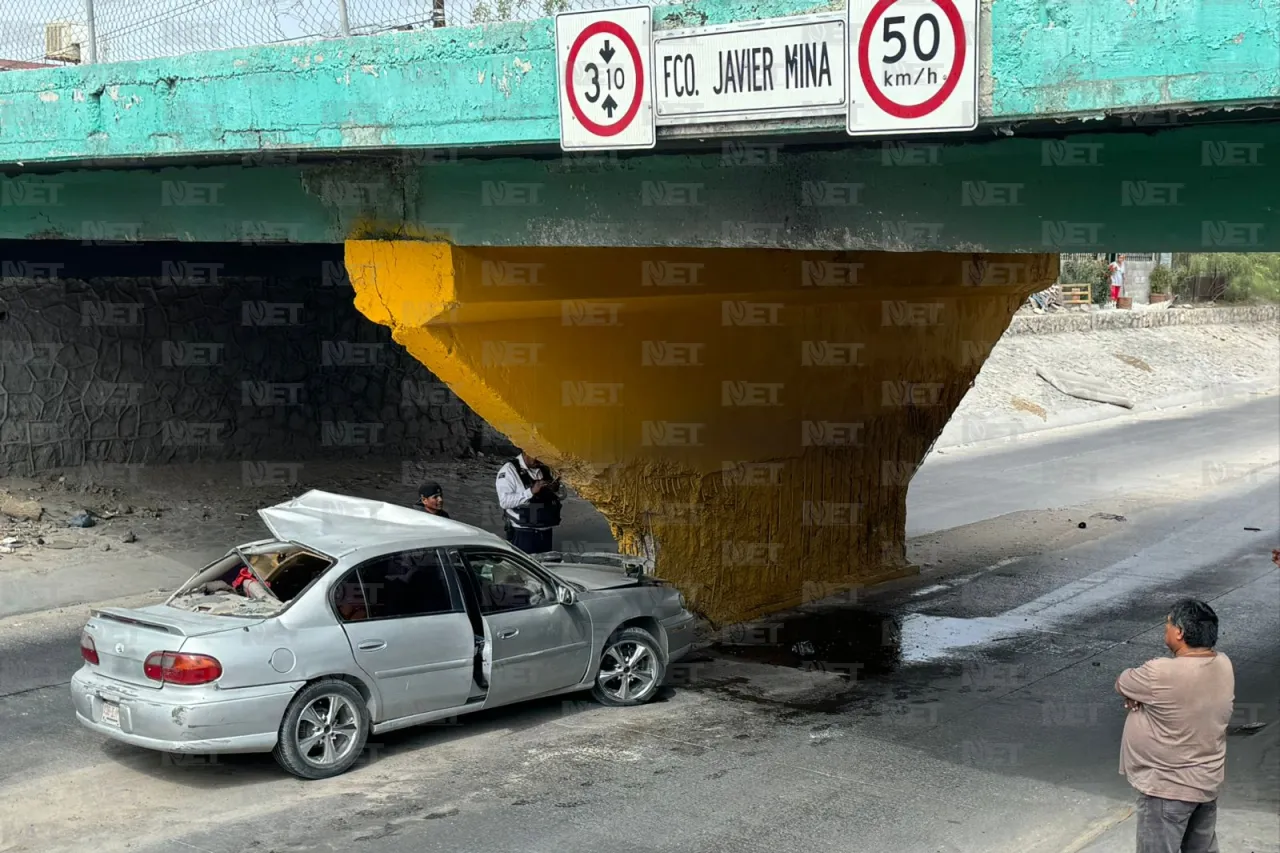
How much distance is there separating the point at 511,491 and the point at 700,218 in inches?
171

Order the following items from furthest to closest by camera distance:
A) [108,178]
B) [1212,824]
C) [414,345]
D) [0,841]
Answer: [108,178] < [414,345] < [0,841] < [1212,824]

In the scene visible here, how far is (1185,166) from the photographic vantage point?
20.2 ft

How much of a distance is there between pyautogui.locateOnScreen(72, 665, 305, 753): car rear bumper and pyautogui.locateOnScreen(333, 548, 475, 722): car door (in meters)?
0.55

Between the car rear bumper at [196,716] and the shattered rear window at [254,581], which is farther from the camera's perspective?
the shattered rear window at [254,581]

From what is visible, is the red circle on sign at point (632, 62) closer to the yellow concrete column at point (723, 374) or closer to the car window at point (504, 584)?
the yellow concrete column at point (723, 374)

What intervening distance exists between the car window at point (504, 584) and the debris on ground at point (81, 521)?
7596 millimetres

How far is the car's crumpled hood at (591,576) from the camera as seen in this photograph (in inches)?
378

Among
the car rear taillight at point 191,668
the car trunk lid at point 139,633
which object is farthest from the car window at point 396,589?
the car rear taillight at point 191,668

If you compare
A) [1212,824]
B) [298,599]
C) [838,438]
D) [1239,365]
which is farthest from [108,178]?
[1239,365]

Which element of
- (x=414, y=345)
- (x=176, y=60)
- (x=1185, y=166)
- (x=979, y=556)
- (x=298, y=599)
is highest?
(x=176, y=60)

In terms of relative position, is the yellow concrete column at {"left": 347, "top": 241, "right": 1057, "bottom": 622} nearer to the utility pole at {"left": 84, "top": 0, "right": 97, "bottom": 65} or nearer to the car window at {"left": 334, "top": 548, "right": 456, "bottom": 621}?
the car window at {"left": 334, "top": 548, "right": 456, "bottom": 621}

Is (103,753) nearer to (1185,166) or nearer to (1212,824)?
(1212,824)

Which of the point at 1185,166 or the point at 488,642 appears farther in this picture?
the point at 488,642

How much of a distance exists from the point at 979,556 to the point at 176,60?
34.8 ft
